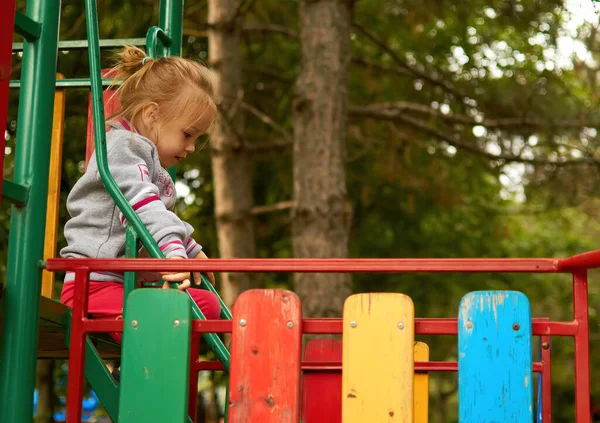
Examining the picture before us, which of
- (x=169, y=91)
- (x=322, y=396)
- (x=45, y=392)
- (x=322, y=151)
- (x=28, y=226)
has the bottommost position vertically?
(x=322, y=396)

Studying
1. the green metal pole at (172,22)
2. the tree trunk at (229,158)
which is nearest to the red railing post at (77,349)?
the green metal pole at (172,22)

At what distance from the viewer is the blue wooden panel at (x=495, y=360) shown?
2162mm

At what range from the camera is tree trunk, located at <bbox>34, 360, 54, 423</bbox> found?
33.3 ft

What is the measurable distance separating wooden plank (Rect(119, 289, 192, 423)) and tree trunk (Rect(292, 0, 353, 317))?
4666 millimetres

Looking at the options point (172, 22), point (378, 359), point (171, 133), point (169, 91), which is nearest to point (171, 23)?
point (172, 22)

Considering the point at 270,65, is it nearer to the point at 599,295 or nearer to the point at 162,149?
the point at 599,295

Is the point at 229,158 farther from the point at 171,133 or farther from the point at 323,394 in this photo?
the point at 171,133

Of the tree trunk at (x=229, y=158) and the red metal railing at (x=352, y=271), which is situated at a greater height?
the tree trunk at (x=229, y=158)

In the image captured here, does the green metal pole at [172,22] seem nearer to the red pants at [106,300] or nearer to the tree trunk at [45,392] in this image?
the red pants at [106,300]

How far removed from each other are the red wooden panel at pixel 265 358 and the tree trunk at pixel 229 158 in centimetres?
627

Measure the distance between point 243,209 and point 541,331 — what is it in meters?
6.58

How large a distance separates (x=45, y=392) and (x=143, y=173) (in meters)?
8.06

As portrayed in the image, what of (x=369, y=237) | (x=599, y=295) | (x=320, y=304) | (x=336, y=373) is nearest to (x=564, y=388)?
(x=599, y=295)

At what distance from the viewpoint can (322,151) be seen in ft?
23.9
